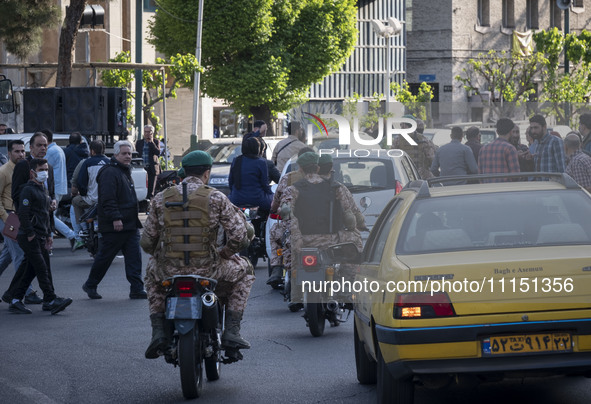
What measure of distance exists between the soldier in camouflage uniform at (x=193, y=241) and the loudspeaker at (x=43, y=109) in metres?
18.6

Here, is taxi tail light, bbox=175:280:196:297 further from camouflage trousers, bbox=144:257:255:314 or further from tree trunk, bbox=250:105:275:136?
tree trunk, bbox=250:105:275:136

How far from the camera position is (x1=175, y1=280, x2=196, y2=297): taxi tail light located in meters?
8.12

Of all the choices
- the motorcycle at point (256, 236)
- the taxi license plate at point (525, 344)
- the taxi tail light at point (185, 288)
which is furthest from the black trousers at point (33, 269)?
the taxi license plate at point (525, 344)

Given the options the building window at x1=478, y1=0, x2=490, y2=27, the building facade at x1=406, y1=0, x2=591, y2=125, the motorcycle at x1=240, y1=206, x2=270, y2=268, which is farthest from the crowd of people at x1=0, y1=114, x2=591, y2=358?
the building window at x1=478, y1=0, x2=490, y2=27

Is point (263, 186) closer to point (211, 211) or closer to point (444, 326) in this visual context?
point (211, 211)

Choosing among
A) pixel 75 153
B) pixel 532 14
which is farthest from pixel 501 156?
pixel 532 14

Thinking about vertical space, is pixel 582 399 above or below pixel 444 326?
below

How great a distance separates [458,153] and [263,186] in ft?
12.5

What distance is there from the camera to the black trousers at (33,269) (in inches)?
501

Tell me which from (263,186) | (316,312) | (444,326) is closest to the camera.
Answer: (444,326)

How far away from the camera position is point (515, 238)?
7.16 metres

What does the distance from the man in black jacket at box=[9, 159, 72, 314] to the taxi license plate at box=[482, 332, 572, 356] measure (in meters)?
7.04

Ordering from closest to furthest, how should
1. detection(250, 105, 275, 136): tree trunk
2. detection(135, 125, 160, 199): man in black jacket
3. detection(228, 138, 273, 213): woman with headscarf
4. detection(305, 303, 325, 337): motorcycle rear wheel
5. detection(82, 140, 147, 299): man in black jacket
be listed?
detection(305, 303, 325, 337): motorcycle rear wheel < detection(82, 140, 147, 299): man in black jacket < detection(228, 138, 273, 213): woman with headscarf < detection(135, 125, 160, 199): man in black jacket < detection(250, 105, 275, 136): tree trunk

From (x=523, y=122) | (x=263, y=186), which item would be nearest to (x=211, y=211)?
(x=263, y=186)
